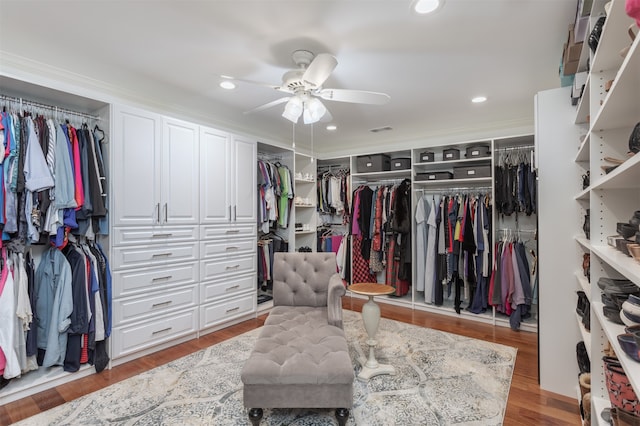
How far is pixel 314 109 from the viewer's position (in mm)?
2297

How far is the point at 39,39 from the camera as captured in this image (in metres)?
2.10

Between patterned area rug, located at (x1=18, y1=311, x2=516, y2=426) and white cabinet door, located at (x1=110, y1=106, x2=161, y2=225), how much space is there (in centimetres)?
128

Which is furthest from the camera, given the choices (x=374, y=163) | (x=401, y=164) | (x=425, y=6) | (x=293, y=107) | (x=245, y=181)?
(x=374, y=163)

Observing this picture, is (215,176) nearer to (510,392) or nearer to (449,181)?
(449,181)

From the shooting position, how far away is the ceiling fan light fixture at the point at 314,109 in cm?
227

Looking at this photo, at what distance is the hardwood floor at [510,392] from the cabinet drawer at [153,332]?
0.12m

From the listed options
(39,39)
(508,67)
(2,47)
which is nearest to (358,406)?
(508,67)

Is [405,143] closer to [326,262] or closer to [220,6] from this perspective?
[326,262]

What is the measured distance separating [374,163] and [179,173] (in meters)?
2.57

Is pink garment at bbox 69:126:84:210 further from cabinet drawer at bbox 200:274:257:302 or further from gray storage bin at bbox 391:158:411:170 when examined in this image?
gray storage bin at bbox 391:158:411:170

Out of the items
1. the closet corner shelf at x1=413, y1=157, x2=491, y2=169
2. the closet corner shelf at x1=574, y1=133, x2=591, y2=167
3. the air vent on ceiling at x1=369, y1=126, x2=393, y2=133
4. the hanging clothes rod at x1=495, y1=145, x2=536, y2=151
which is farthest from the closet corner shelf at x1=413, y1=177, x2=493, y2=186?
the closet corner shelf at x1=574, y1=133, x2=591, y2=167

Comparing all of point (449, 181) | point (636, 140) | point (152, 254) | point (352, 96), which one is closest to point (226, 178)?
point (152, 254)

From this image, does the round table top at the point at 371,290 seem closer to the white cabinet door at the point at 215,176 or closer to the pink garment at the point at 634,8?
the white cabinet door at the point at 215,176

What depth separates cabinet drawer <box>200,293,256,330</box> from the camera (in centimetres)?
318
